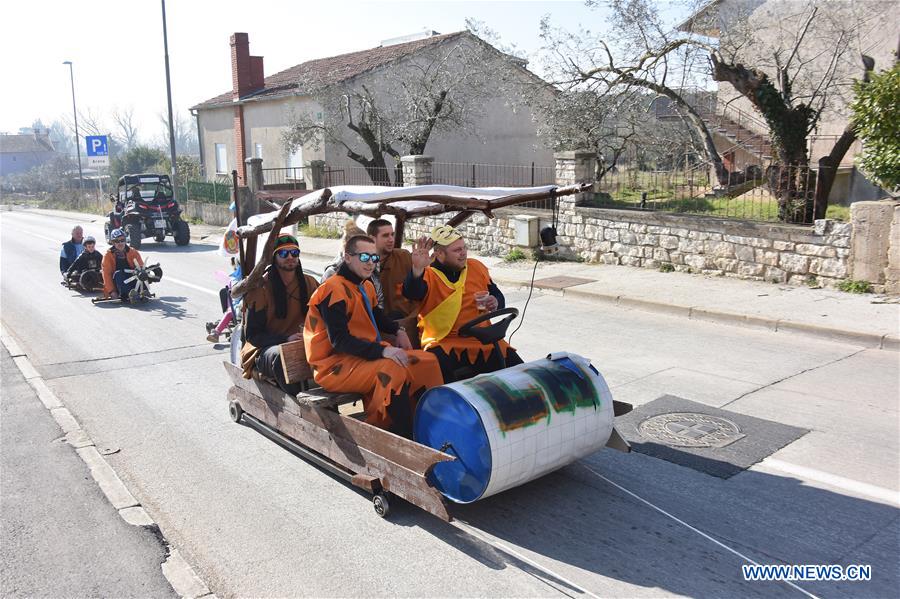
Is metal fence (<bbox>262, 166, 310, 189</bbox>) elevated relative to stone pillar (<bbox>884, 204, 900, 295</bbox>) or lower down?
elevated

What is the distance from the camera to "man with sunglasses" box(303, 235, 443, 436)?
5164 millimetres

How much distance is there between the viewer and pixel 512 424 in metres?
4.54

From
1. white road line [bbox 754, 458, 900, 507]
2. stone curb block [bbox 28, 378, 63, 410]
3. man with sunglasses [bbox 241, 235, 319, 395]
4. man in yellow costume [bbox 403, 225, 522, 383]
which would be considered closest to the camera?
white road line [bbox 754, 458, 900, 507]

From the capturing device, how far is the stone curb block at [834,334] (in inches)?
353

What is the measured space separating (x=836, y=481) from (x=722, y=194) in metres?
10.9

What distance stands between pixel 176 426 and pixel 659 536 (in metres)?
4.48

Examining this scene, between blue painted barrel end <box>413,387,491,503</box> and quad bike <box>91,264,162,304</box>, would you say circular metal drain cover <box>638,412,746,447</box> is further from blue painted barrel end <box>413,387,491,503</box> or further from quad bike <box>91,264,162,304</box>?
quad bike <box>91,264,162,304</box>

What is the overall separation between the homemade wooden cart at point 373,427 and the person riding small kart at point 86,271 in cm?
903

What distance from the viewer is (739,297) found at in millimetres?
11352

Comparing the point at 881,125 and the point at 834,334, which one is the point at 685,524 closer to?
the point at 834,334

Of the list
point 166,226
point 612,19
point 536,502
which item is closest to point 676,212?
point 612,19

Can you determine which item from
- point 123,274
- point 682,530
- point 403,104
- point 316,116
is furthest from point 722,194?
point 316,116

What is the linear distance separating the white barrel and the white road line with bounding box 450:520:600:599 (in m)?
0.28

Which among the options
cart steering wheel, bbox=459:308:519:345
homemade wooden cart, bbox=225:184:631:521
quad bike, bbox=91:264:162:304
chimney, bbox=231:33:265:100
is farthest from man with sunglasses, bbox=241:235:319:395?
chimney, bbox=231:33:265:100
